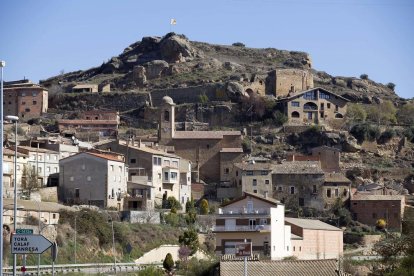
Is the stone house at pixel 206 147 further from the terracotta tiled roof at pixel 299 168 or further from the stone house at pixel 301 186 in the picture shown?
the stone house at pixel 301 186

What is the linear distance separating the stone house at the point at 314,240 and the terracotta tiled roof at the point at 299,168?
13.0m

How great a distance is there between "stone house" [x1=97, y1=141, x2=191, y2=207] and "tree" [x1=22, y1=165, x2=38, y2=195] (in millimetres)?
8426

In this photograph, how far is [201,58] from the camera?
134 meters

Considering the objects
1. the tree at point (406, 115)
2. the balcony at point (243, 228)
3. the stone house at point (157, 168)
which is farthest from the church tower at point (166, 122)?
the balcony at point (243, 228)

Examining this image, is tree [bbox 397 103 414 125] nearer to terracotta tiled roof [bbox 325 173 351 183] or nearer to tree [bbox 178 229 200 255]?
terracotta tiled roof [bbox 325 173 351 183]

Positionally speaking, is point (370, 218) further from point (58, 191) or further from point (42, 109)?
point (42, 109)

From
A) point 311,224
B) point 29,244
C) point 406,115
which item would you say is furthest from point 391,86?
point 29,244

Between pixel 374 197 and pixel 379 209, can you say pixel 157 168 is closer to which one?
pixel 374 197

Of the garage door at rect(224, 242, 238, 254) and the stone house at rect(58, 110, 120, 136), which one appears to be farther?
the stone house at rect(58, 110, 120, 136)

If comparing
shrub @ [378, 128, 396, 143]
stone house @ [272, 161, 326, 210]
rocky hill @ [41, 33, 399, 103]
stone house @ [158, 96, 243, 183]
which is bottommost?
stone house @ [272, 161, 326, 210]

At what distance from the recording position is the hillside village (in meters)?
75.3

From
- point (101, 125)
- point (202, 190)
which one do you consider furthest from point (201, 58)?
point (202, 190)

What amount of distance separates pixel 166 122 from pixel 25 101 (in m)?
19.7

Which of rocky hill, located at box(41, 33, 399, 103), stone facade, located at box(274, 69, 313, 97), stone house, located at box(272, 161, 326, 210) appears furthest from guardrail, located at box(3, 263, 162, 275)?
rocky hill, located at box(41, 33, 399, 103)
